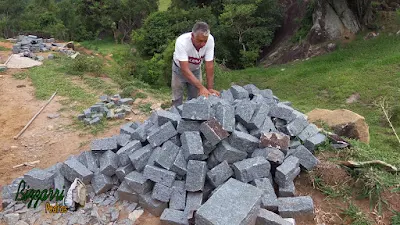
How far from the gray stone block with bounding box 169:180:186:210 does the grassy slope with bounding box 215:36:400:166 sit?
17.5ft

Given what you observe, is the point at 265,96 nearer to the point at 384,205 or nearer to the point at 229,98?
the point at 229,98

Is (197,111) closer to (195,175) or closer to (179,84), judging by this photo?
(195,175)

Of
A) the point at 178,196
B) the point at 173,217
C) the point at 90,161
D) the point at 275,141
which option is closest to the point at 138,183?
the point at 178,196

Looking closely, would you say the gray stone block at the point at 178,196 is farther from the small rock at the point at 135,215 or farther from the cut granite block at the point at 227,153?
the cut granite block at the point at 227,153

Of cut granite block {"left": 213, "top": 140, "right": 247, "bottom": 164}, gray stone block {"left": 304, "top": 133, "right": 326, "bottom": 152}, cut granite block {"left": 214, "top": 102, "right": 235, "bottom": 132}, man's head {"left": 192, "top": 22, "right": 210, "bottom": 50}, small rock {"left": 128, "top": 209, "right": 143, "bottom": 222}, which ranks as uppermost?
man's head {"left": 192, "top": 22, "right": 210, "bottom": 50}

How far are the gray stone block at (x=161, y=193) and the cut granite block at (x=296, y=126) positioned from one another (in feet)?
5.71

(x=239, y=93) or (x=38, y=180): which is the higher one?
(x=239, y=93)

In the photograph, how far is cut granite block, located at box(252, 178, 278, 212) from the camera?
3717 mm

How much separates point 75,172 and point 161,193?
3.99 ft

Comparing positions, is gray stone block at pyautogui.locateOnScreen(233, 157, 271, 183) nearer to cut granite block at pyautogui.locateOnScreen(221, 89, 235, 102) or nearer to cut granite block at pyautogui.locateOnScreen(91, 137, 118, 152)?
cut granite block at pyautogui.locateOnScreen(221, 89, 235, 102)

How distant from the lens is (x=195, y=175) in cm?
389

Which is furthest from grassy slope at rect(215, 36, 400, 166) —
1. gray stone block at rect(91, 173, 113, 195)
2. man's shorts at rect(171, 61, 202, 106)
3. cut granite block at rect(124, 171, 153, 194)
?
gray stone block at rect(91, 173, 113, 195)

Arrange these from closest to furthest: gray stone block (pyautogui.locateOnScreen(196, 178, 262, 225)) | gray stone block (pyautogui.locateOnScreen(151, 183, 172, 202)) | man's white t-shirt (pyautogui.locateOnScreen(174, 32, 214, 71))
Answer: gray stone block (pyautogui.locateOnScreen(196, 178, 262, 225)) → gray stone block (pyautogui.locateOnScreen(151, 183, 172, 202)) → man's white t-shirt (pyautogui.locateOnScreen(174, 32, 214, 71))

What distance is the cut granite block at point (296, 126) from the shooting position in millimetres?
4537
